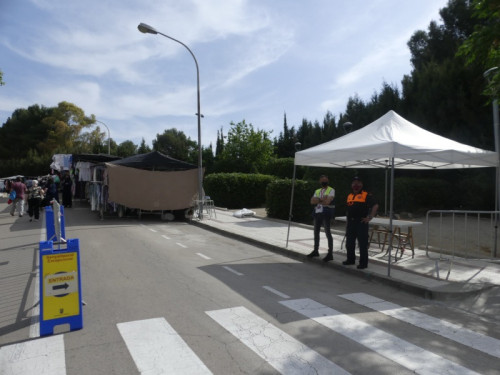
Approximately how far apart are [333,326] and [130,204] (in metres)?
13.0

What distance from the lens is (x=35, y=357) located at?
3.78 meters

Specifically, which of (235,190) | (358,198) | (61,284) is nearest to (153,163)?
(235,190)

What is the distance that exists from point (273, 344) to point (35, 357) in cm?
238

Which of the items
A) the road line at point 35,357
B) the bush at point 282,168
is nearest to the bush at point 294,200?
the road line at point 35,357

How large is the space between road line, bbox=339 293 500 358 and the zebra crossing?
11 millimetres

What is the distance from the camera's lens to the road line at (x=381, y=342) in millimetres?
3613

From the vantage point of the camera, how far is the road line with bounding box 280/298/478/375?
361cm

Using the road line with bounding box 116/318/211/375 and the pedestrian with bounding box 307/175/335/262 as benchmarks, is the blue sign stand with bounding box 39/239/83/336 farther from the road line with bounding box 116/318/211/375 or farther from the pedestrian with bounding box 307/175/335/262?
the pedestrian with bounding box 307/175/335/262

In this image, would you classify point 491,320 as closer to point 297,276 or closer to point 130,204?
point 297,276

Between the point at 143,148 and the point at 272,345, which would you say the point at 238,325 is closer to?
the point at 272,345

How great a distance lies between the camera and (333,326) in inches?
183

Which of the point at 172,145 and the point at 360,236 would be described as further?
the point at 172,145

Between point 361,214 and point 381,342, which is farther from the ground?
point 361,214

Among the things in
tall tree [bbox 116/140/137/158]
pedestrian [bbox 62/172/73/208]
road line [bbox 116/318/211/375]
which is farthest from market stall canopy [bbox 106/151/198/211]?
tall tree [bbox 116/140/137/158]
